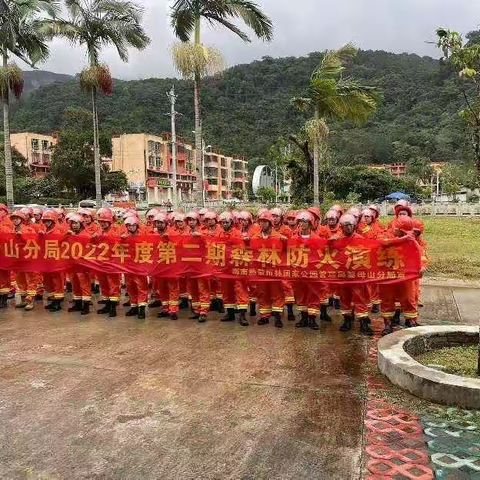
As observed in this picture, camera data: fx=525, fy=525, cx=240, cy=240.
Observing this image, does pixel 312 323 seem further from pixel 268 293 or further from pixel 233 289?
pixel 233 289

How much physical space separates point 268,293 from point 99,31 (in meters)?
12.8

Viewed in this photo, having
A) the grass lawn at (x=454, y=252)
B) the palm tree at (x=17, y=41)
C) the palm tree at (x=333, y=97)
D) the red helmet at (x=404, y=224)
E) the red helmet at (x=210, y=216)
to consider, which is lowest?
the grass lawn at (x=454, y=252)

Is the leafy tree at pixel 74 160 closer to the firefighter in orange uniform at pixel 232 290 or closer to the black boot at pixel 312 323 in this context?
the firefighter in orange uniform at pixel 232 290

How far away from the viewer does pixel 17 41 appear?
16.2 metres

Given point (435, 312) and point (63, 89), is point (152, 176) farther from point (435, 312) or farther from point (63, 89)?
point (435, 312)

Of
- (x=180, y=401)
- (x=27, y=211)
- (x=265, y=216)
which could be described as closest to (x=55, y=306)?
(x=27, y=211)

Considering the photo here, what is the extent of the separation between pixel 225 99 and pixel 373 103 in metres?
81.7

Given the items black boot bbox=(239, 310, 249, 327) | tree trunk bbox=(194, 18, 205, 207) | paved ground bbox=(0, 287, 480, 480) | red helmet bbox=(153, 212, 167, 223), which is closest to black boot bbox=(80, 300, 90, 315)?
paved ground bbox=(0, 287, 480, 480)

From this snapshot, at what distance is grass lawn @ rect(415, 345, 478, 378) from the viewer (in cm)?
471

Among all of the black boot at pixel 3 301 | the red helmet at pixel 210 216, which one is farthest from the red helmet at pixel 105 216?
the black boot at pixel 3 301

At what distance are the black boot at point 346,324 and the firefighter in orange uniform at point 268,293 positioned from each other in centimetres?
77

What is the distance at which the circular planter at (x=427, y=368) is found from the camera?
4062 millimetres

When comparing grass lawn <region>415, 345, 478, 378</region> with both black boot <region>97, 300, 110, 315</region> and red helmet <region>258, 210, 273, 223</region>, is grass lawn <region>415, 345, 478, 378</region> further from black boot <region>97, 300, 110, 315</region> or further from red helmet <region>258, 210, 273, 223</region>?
black boot <region>97, 300, 110, 315</region>

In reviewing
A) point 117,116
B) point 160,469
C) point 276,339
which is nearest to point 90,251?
point 276,339
